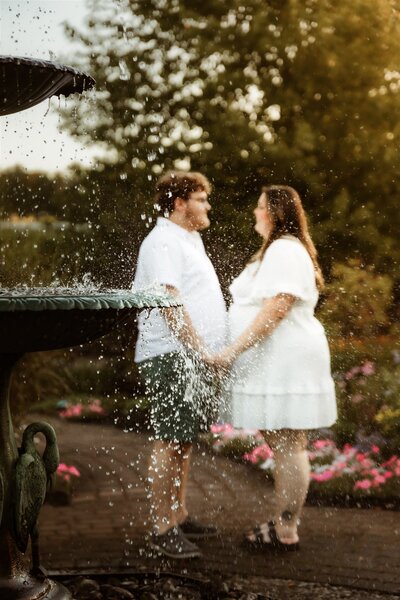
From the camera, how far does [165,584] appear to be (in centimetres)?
343

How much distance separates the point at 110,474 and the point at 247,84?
336 centimetres

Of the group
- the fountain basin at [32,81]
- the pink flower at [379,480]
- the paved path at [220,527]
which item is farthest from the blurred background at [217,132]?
the fountain basin at [32,81]

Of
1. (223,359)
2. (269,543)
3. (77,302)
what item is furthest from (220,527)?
(77,302)

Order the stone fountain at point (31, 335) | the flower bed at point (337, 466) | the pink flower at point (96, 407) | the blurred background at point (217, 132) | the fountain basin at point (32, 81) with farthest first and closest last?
the pink flower at point (96, 407) → the blurred background at point (217, 132) → the flower bed at point (337, 466) → the fountain basin at point (32, 81) → the stone fountain at point (31, 335)

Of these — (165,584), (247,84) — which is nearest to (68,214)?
(247,84)

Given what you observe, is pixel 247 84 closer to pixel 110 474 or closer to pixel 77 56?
pixel 77 56

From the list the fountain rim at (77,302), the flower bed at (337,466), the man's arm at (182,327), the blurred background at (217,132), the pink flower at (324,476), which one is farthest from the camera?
the blurred background at (217,132)

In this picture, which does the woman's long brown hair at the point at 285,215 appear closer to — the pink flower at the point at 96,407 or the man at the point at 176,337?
the man at the point at 176,337

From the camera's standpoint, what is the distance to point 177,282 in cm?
378

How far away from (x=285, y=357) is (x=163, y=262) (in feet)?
2.24

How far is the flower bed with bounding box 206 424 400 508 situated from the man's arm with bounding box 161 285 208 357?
1.41 metres

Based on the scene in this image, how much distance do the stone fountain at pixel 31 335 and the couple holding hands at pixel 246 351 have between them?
2.82ft

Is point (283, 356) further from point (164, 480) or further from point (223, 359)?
point (164, 480)

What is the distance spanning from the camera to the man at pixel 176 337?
3.75m
